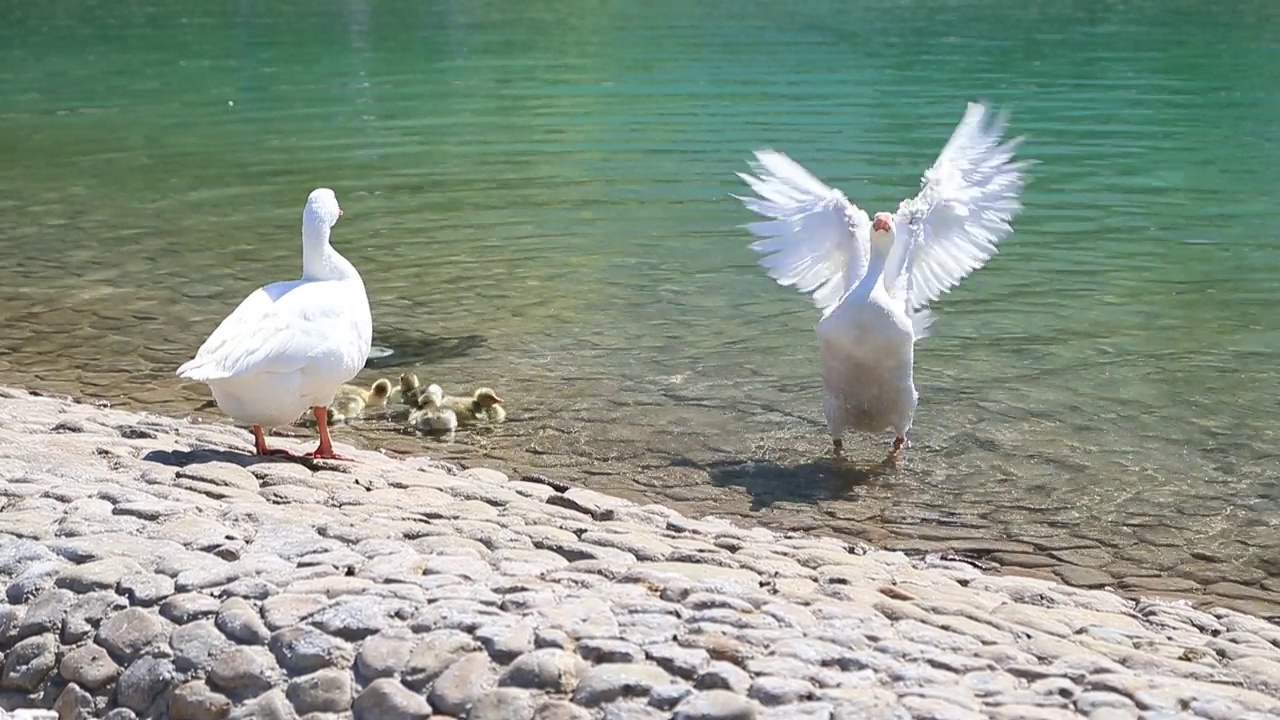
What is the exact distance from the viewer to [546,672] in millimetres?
5703

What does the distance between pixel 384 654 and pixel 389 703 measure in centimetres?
25

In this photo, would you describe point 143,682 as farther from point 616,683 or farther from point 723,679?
point 723,679

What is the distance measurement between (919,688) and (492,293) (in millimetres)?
10402

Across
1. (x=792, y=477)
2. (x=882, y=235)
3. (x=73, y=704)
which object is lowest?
(x=792, y=477)

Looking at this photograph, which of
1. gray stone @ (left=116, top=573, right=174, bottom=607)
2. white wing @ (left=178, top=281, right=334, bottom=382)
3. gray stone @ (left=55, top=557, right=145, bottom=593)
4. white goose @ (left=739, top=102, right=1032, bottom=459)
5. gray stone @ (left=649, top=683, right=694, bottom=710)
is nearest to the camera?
gray stone @ (left=649, top=683, right=694, bottom=710)

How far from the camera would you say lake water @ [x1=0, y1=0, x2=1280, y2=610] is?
10266 millimetres

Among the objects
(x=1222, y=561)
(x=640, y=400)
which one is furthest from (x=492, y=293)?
(x=1222, y=561)

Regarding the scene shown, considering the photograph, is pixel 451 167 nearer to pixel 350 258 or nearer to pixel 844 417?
pixel 350 258

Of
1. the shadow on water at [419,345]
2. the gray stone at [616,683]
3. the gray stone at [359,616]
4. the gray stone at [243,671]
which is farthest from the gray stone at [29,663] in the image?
the shadow on water at [419,345]

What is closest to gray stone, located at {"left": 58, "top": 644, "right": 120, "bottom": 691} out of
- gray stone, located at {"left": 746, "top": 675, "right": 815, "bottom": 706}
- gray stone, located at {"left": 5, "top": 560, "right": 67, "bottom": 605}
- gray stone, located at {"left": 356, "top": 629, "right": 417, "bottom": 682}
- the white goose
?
gray stone, located at {"left": 5, "top": 560, "right": 67, "bottom": 605}

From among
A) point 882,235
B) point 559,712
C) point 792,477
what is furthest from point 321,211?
point 559,712

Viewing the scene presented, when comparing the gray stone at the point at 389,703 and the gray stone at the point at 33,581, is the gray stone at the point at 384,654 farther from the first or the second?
the gray stone at the point at 33,581

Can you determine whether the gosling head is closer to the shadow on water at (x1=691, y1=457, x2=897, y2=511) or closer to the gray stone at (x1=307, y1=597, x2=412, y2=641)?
the shadow on water at (x1=691, y1=457, x2=897, y2=511)

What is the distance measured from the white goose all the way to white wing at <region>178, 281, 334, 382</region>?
3.61m
